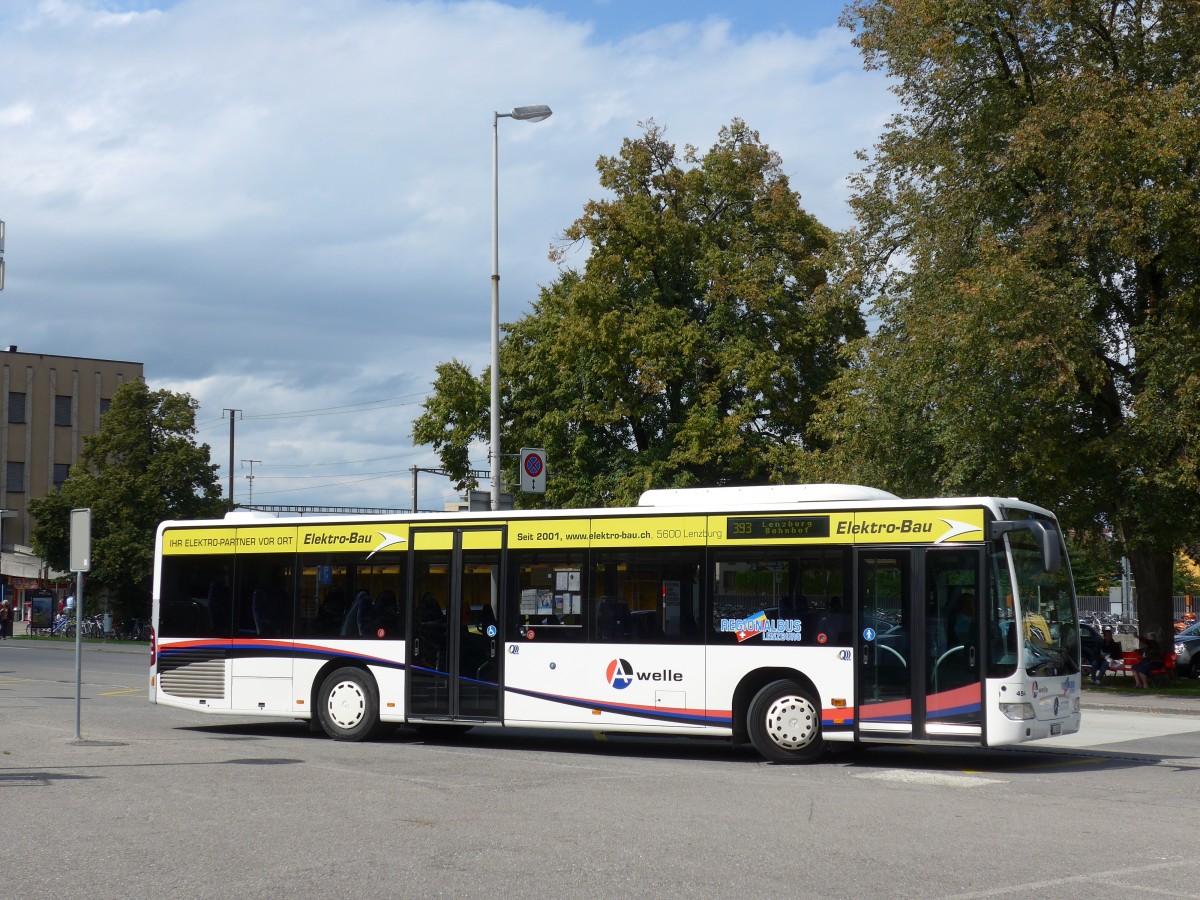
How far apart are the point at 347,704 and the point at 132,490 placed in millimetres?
40830

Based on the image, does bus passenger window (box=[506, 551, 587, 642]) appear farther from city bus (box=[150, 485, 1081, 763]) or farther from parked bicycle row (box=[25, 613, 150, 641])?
parked bicycle row (box=[25, 613, 150, 641])

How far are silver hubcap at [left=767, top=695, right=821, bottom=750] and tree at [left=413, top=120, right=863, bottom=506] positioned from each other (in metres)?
21.9

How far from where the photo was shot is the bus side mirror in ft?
44.7

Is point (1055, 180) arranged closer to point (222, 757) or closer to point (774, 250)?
point (774, 250)

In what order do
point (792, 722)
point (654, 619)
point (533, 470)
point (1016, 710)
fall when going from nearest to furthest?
point (1016, 710) < point (792, 722) < point (654, 619) < point (533, 470)

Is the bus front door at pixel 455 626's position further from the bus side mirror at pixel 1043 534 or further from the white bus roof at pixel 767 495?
the bus side mirror at pixel 1043 534

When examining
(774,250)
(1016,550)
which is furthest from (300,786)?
(774,250)

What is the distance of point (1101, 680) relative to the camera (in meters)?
30.1

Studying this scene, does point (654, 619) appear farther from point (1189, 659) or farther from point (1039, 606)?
point (1189, 659)

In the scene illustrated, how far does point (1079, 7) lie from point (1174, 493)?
9.54 m

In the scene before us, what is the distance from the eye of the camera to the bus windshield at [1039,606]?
545 inches

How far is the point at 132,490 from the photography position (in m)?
55.1

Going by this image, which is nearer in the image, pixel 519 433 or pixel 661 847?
pixel 661 847

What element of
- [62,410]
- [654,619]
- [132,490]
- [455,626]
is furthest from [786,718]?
[62,410]
